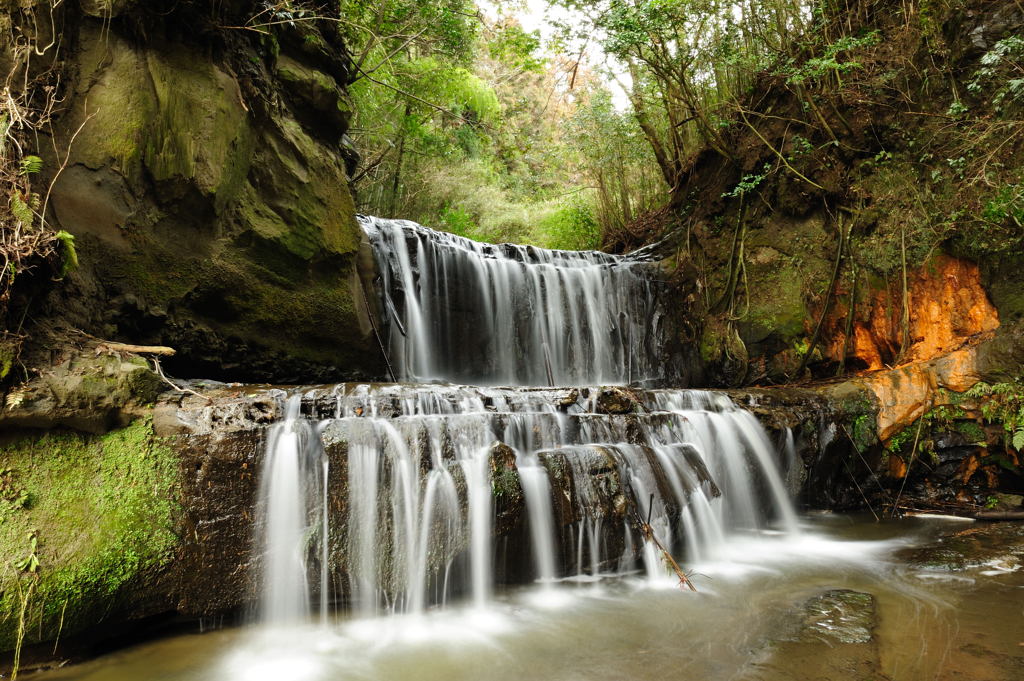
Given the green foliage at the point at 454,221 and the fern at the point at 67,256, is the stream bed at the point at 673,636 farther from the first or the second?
the green foliage at the point at 454,221

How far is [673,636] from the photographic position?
3.05 metres

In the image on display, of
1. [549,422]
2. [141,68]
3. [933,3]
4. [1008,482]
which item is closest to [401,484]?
[549,422]

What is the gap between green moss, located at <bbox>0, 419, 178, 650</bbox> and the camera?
261cm

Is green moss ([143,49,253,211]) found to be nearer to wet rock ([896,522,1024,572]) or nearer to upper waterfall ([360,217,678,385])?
upper waterfall ([360,217,678,385])

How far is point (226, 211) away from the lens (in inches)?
202

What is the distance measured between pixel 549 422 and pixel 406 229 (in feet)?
14.4

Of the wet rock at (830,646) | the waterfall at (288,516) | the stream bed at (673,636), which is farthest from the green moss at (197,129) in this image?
the wet rock at (830,646)

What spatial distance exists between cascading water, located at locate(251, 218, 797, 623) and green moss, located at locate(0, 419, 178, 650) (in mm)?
575

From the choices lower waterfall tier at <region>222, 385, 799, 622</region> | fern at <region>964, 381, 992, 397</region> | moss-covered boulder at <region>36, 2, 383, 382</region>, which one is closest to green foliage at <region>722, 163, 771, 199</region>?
fern at <region>964, 381, 992, 397</region>

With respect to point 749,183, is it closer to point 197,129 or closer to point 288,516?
point 197,129

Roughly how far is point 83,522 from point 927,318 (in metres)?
8.46

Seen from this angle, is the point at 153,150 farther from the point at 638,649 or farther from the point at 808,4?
the point at 808,4

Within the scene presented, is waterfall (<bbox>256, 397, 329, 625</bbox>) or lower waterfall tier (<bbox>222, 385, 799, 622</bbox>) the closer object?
waterfall (<bbox>256, 397, 329, 625</bbox>)

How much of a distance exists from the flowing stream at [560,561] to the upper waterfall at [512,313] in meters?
2.53
